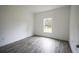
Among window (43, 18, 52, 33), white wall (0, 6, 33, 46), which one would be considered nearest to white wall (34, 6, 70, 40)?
window (43, 18, 52, 33)

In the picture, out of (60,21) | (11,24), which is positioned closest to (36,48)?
(11,24)

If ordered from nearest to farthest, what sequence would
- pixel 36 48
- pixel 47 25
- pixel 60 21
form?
pixel 36 48
pixel 60 21
pixel 47 25

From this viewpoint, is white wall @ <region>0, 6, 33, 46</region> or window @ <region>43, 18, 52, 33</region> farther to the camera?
window @ <region>43, 18, 52, 33</region>

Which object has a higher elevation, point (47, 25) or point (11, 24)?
point (11, 24)

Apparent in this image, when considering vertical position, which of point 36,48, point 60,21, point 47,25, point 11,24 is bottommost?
point 36,48

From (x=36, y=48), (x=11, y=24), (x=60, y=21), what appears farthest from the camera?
(x=60, y=21)

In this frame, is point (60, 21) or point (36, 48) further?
point (60, 21)

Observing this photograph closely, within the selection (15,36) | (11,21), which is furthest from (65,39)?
(11,21)

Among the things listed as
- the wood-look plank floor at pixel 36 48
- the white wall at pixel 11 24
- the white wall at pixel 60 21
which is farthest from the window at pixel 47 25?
the wood-look plank floor at pixel 36 48

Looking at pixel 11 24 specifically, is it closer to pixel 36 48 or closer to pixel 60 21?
pixel 36 48

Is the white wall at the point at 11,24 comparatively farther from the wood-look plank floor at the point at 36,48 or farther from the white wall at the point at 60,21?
the white wall at the point at 60,21

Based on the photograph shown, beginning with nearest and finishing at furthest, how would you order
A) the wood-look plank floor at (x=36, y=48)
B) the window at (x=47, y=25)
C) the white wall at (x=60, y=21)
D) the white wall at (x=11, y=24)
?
1. the wood-look plank floor at (x=36, y=48)
2. the white wall at (x=11, y=24)
3. the white wall at (x=60, y=21)
4. the window at (x=47, y=25)

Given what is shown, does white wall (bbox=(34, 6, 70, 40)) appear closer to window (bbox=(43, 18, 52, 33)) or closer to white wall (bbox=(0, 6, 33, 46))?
window (bbox=(43, 18, 52, 33))

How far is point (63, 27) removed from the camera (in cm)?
515
